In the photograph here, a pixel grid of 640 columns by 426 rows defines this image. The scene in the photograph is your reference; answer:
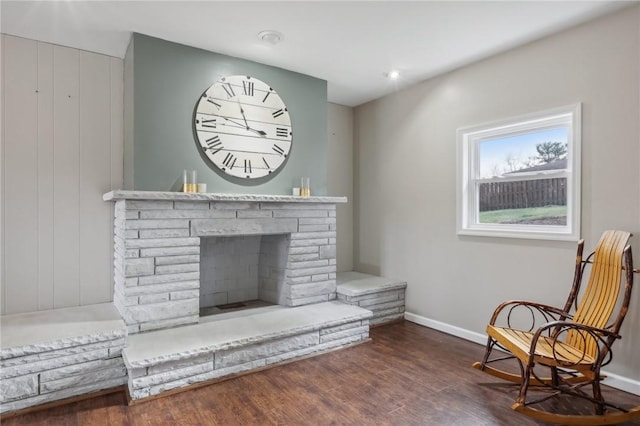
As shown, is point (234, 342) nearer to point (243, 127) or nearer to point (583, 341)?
point (243, 127)

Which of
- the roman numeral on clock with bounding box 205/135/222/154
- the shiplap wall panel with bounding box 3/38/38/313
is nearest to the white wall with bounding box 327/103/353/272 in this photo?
the roman numeral on clock with bounding box 205/135/222/154

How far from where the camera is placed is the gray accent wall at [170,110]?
299 centimetres

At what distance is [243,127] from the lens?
344 centimetres

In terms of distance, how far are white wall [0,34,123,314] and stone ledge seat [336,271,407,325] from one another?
2258mm

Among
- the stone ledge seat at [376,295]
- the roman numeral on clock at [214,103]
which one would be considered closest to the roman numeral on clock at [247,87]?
the roman numeral on clock at [214,103]

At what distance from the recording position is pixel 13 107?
2957mm

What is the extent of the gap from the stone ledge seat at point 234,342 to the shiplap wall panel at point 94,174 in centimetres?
83

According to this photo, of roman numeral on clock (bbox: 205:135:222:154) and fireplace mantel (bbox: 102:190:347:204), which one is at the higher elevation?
roman numeral on clock (bbox: 205:135:222:154)

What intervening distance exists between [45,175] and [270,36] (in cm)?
217

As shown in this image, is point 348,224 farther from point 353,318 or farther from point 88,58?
point 88,58

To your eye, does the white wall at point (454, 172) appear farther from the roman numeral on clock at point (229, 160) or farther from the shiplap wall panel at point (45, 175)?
the shiplap wall panel at point (45, 175)

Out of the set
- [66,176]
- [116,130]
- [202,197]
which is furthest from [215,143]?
[66,176]

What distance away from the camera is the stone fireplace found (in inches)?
113

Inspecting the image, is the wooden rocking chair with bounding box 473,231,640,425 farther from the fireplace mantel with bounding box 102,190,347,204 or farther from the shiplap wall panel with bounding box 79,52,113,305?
the shiplap wall panel with bounding box 79,52,113,305
